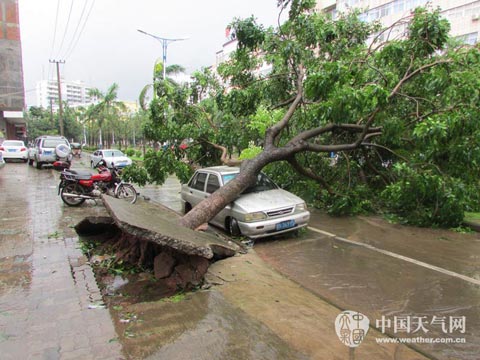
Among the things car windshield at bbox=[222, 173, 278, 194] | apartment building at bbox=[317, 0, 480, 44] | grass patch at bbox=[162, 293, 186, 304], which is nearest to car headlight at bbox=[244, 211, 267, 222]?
car windshield at bbox=[222, 173, 278, 194]

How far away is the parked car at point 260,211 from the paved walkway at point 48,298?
117 inches

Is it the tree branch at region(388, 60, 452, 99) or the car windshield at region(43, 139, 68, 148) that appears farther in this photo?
the car windshield at region(43, 139, 68, 148)

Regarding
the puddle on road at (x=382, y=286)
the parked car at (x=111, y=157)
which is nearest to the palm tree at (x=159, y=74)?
the parked car at (x=111, y=157)

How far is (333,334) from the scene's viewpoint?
11.8ft

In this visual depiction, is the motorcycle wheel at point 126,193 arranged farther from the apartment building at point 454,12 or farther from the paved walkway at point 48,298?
the apartment building at point 454,12

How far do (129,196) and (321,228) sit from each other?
624cm

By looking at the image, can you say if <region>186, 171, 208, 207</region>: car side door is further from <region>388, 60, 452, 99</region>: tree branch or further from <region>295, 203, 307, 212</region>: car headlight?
<region>388, 60, 452, 99</region>: tree branch

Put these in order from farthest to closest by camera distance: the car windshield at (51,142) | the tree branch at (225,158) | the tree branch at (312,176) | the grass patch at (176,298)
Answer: the car windshield at (51,142) → the tree branch at (225,158) → the tree branch at (312,176) → the grass patch at (176,298)

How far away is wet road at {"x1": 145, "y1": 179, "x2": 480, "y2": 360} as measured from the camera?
3.82 meters

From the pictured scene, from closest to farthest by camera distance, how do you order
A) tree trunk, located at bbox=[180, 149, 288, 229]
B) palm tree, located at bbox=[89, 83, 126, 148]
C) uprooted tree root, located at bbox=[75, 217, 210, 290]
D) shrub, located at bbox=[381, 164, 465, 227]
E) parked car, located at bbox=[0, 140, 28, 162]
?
uprooted tree root, located at bbox=[75, 217, 210, 290] → tree trunk, located at bbox=[180, 149, 288, 229] → shrub, located at bbox=[381, 164, 465, 227] → parked car, located at bbox=[0, 140, 28, 162] → palm tree, located at bbox=[89, 83, 126, 148]

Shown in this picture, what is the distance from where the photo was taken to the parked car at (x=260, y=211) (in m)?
6.86

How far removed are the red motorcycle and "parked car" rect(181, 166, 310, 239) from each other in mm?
3800

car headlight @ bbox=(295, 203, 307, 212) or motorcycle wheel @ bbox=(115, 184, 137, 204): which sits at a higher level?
car headlight @ bbox=(295, 203, 307, 212)

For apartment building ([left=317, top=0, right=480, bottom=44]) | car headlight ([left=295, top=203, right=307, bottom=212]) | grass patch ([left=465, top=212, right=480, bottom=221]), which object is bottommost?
grass patch ([left=465, top=212, right=480, bottom=221])
